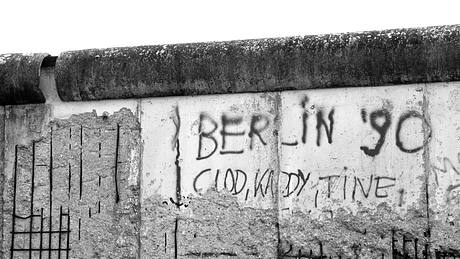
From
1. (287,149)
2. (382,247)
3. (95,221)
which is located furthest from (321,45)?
(95,221)

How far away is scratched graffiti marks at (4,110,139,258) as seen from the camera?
21.0 feet

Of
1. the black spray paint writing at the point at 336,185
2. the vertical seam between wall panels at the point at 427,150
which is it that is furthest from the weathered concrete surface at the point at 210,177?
the vertical seam between wall panels at the point at 427,150

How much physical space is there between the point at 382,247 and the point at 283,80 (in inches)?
51.8

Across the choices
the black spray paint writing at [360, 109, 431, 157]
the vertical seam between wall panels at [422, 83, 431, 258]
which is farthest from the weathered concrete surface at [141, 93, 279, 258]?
the vertical seam between wall panels at [422, 83, 431, 258]

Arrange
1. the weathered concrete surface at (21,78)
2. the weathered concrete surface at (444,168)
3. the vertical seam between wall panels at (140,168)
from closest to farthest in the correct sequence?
1. the weathered concrete surface at (444,168)
2. the vertical seam between wall panels at (140,168)
3. the weathered concrete surface at (21,78)

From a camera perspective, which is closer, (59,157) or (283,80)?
(283,80)

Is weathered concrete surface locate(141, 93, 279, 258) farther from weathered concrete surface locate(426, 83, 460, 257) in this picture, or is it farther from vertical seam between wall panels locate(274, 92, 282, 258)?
weathered concrete surface locate(426, 83, 460, 257)

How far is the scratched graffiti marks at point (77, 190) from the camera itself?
6.40m

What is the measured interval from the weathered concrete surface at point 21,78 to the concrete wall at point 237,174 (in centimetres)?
9

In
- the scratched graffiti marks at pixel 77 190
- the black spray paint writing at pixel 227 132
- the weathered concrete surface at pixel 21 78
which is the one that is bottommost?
the scratched graffiti marks at pixel 77 190

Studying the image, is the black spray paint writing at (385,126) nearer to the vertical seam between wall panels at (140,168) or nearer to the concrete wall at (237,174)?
the concrete wall at (237,174)

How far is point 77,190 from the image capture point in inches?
257

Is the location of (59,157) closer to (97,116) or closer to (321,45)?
(97,116)

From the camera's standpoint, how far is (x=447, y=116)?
19.1 feet
